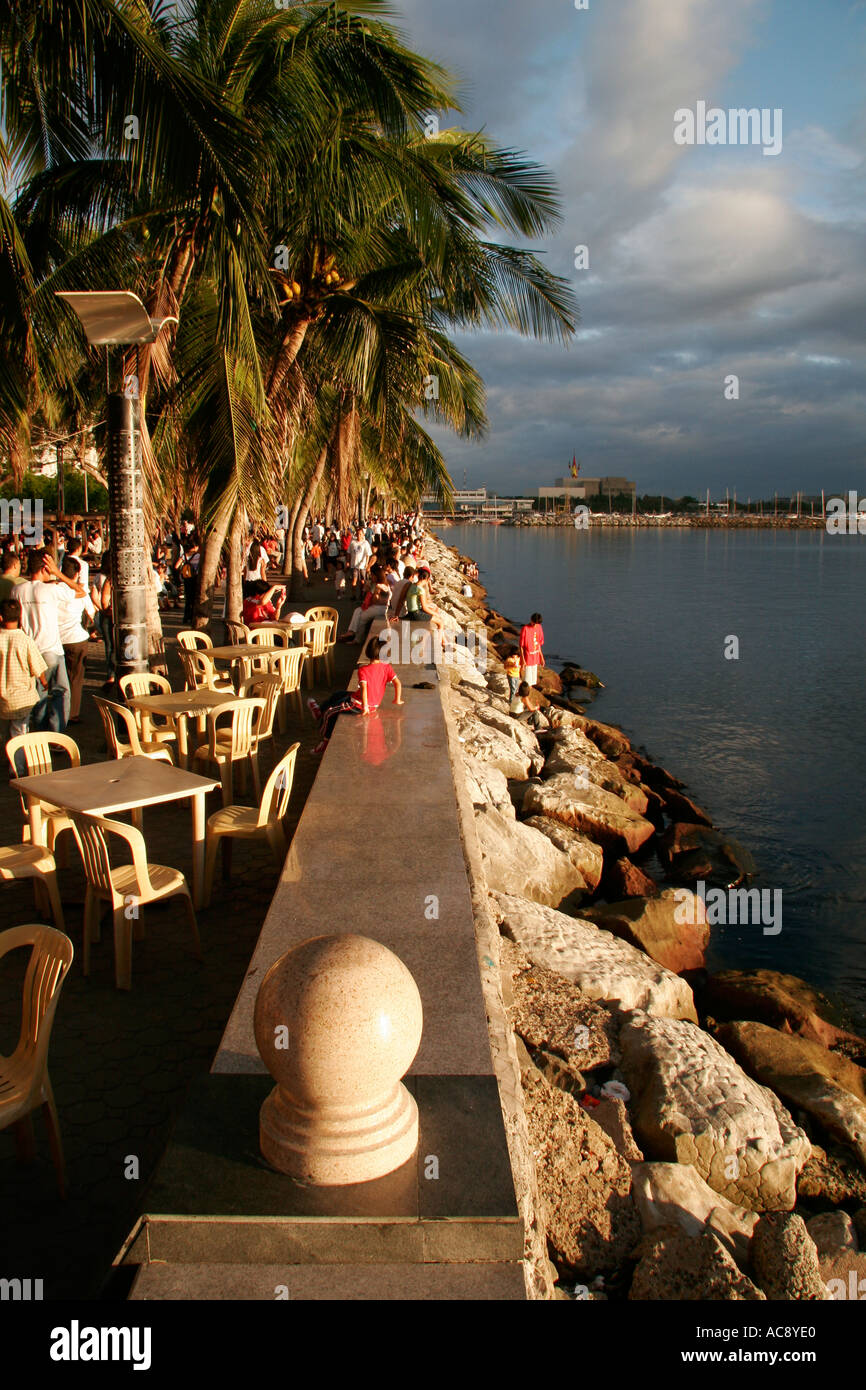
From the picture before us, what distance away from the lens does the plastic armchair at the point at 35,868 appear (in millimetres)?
5309

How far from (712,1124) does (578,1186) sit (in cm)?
107

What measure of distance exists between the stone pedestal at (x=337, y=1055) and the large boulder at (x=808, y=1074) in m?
4.08

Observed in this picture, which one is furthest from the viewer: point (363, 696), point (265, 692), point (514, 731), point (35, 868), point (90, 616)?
point (514, 731)

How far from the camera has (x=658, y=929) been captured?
814cm

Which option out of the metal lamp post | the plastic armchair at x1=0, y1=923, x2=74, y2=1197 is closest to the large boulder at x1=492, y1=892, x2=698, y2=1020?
the plastic armchair at x1=0, y1=923, x2=74, y2=1197

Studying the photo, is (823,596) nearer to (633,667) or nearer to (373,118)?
(633,667)

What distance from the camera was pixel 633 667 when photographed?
98.6ft

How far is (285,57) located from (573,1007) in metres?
11.6

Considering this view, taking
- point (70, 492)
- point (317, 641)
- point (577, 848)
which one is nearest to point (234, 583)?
point (317, 641)

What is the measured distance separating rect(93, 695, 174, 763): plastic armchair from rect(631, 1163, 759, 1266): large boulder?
485cm

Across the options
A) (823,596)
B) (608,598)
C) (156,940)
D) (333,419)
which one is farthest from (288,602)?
(823,596)

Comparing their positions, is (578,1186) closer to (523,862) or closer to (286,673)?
(523,862)

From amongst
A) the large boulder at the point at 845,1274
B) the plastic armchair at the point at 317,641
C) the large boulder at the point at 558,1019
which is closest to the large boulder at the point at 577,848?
the large boulder at the point at 558,1019

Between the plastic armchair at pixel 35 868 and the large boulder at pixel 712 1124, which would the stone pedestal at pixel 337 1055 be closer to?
the large boulder at pixel 712 1124
